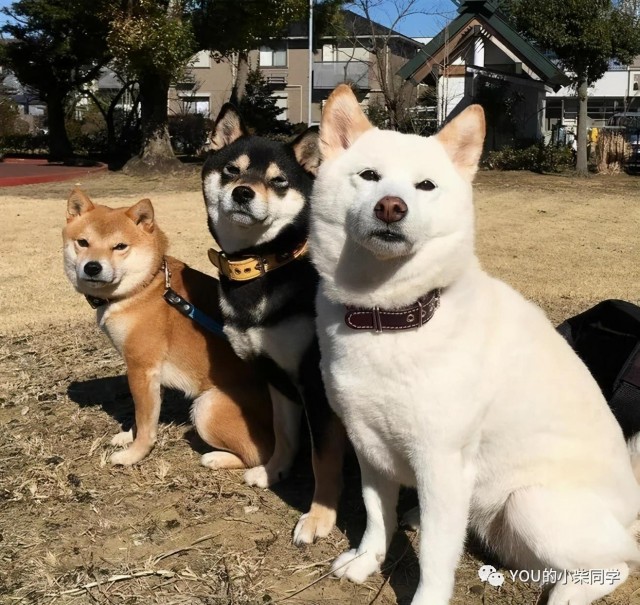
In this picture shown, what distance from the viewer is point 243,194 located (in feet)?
9.29

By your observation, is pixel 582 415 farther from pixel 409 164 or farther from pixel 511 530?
pixel 409 164

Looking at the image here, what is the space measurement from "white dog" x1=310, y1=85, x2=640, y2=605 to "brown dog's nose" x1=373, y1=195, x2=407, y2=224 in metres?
0.04

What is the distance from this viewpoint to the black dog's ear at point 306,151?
3.11 metres

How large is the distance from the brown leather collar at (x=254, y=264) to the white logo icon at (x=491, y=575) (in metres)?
1.47

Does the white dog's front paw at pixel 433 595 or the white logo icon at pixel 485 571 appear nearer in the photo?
the white dog's front paw at pixel 433 595

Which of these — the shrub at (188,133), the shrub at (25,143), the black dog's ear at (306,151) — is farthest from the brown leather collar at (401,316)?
the shrub at (25,143)

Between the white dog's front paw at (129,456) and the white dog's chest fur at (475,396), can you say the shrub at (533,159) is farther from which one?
the white dog's chest fur at (475,396)

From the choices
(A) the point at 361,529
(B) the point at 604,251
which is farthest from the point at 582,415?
(B) the point at 604,251

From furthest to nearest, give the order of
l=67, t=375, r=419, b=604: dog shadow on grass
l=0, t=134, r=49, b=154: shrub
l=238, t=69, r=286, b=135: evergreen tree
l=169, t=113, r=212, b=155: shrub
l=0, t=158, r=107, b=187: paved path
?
l=0, t=134, r=49, b=154: shrub → l=169, t=113, r=212, b=155: shrub → l=238, t=69, r=286, b=135: evergreen tree → l=0, t=158, r=107, b=187: paved path → l=67, t=375, r=419, b=604: dog shadow on grass

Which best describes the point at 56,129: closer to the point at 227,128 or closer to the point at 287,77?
the point at 287,77

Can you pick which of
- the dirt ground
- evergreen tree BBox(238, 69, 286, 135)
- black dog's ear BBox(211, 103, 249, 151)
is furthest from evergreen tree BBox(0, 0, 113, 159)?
black dog's ear BBox(211, 103, 249, 151)

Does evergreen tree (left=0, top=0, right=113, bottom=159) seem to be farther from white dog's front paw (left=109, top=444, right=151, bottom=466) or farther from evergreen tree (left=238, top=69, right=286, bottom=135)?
white dog's front paw (left=109, top=444, right=151, bottom=466)

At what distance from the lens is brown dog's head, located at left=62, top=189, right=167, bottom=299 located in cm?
328

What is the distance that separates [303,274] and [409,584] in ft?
4.36
